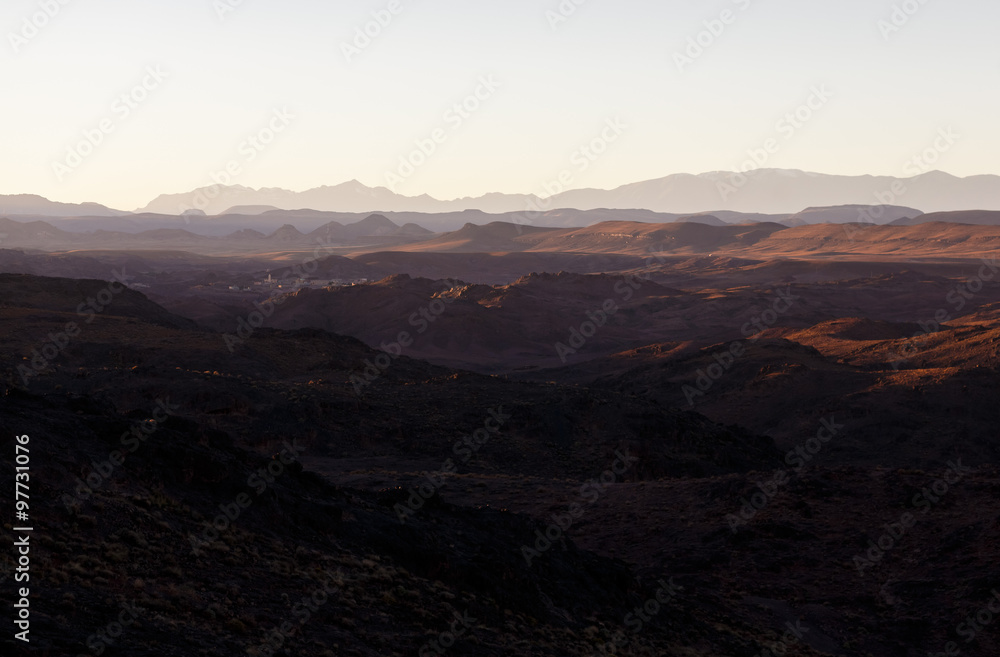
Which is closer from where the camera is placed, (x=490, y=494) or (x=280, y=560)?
(x=280, y=560)

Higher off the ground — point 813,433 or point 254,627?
point 254,627

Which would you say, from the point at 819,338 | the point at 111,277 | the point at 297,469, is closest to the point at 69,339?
the point at 297,469

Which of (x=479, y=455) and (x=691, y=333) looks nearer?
(x=479, y=455)

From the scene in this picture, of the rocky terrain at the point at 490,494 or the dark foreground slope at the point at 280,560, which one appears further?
the rocky terrain at the point at 490,494

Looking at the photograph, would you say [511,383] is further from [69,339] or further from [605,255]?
[605,255]

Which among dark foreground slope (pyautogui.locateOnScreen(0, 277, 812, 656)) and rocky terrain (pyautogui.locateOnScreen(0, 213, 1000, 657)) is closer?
dark foreground slope (pyautogui.locateOnScreen(0, 277, 812, 656))

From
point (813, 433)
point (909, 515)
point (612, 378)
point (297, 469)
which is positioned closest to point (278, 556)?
point (297, 469)

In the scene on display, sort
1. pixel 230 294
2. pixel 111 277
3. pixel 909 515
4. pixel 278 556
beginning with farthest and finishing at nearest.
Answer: pixel 111 277
pixel 230 294
pixel 909 515
pixel 278 556

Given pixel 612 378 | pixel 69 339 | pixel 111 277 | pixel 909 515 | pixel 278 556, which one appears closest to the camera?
pixel 278 556

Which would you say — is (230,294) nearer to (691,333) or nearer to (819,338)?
(691,333)

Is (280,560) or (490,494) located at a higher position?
(280,560)
